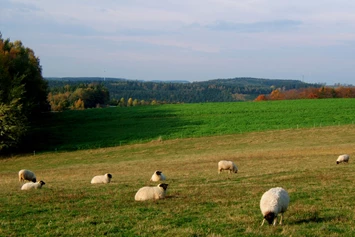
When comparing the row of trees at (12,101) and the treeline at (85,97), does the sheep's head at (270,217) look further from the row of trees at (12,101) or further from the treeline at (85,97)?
the treeline at (85,97)

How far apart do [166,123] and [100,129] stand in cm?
1136

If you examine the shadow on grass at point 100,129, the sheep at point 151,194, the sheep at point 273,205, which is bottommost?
the shadow on grass at point 100,129

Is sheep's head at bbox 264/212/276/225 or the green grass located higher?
sheep's head at bbox 264/212/276/225

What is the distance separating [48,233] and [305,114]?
65.9m

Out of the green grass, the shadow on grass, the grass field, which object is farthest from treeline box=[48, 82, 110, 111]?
the grass field

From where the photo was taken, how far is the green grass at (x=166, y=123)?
191 ft

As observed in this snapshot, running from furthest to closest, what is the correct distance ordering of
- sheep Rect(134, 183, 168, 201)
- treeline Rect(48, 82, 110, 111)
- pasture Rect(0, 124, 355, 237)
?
treeline Rect(48, 82, 110, 111), sheep Rect(134, 183, 168, 201), pasture Rect(0, 124, 355, 237)

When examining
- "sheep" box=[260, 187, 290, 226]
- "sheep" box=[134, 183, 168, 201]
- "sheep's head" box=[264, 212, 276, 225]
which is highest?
"sheep" box=[260, 187, 290, 226]

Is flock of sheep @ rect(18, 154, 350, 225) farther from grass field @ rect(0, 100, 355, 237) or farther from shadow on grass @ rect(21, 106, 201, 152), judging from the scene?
shadow on grass @ rect(21, 106, 201, 152)

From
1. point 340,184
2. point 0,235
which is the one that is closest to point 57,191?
point 0,235

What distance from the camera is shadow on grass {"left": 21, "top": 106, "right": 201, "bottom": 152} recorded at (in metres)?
56.6

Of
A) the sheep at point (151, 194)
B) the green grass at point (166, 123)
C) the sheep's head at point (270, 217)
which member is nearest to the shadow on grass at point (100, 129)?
the green grass at point (166, 123)

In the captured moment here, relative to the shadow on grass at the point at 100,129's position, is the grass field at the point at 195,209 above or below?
above

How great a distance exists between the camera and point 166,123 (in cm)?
6938
